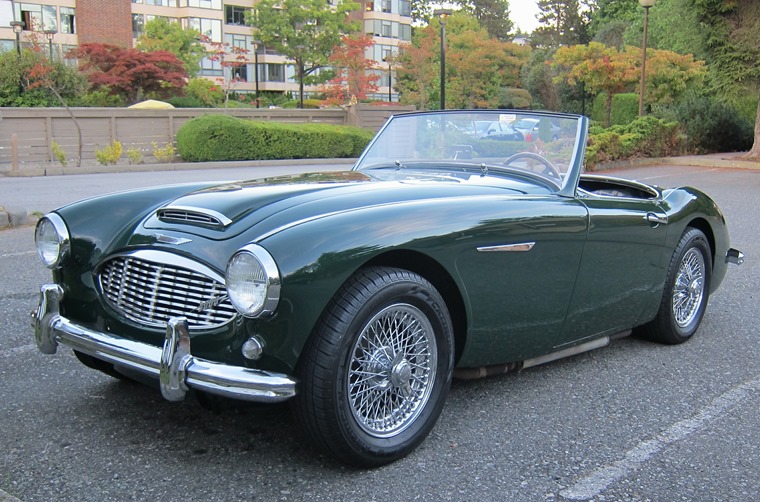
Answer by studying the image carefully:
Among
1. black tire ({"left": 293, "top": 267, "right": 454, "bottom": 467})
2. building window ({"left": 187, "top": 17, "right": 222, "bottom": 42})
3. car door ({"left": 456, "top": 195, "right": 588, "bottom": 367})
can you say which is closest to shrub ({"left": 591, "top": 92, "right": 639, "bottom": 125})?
car door ({"left": 456, "top": 195, "right": 588, "bottom": 367})

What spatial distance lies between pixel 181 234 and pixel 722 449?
235 centimetres

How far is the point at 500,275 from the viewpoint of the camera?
338cm

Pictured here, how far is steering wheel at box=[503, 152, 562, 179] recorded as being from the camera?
4086 mm

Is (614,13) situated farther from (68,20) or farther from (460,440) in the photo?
(460,440)

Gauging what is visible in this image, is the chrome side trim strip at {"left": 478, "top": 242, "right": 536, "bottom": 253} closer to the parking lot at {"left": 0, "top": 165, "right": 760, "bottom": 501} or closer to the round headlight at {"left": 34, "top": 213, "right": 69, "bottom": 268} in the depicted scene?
the parking lot at {"left": 0, "top": 165, "right": 760, "bottom": 501}

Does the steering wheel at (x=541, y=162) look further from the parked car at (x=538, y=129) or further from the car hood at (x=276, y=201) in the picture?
the car hood at (x=276, y=201)

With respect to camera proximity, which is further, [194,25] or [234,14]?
[234,14]

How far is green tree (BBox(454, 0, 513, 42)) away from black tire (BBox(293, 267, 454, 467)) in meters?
90.3

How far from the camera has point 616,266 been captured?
13.1ft

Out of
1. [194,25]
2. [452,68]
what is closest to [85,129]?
[452,68]

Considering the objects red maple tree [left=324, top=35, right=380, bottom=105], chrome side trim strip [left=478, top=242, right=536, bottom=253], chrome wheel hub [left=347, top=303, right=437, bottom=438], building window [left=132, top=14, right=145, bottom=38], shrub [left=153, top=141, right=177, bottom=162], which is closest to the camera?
chrome wheel hub [left=347, top=303, right=437, bottom=438]

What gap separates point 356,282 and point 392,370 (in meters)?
0.40

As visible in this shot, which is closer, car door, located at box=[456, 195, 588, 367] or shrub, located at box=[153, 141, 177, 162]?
car door, located at box=[456, 195, 588, 367]

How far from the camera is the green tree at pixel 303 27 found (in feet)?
171
